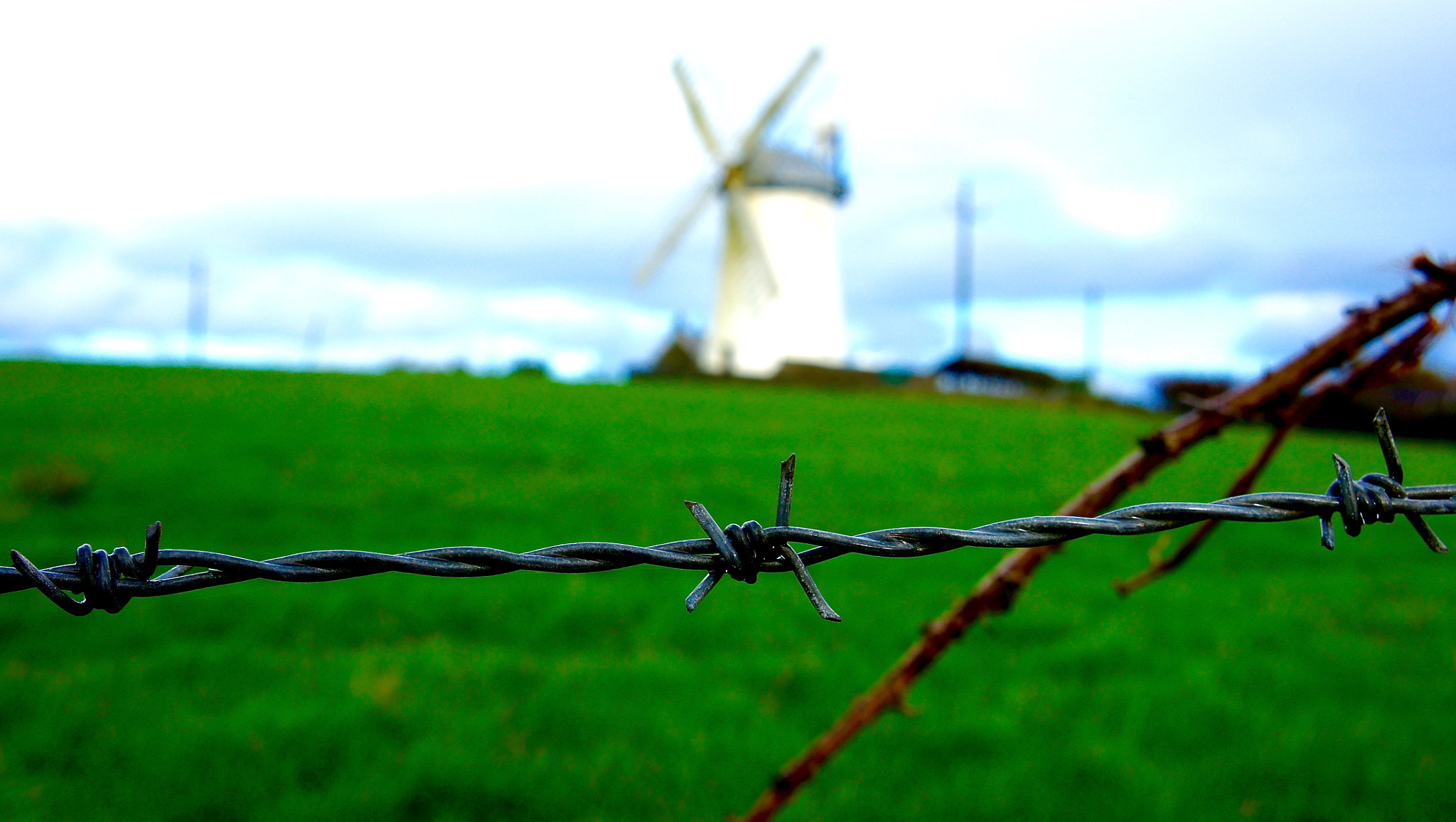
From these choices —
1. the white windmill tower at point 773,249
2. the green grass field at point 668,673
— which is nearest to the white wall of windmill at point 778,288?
the white windmill tower at point 773,249

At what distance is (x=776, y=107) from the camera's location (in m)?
30.0

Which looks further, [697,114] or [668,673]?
[697,114]

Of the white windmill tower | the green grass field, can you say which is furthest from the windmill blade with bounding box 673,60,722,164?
the green grass field

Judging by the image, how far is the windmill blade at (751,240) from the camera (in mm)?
30156

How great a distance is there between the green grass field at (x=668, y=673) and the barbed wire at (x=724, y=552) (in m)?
0.47

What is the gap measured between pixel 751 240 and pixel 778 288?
196 centimetres

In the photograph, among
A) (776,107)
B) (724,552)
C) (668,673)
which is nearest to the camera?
(724,552)

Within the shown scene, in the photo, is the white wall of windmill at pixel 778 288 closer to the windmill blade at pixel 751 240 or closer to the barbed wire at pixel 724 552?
the windmill blade at pixel 751 240

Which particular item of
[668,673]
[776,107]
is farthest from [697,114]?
[668,673]

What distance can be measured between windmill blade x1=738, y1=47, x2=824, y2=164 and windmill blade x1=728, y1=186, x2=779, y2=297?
149 centimetres

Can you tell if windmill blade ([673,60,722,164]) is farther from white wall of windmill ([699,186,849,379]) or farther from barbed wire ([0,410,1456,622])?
barbed wire ([0,410,1456,622])

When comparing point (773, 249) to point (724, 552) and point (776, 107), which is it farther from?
point (724, 552)

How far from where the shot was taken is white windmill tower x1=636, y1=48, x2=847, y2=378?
30.3 metres

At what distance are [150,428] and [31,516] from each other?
6.07 metres
